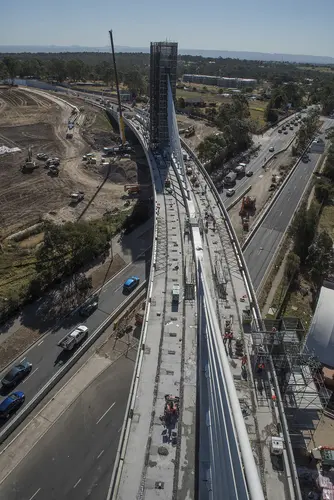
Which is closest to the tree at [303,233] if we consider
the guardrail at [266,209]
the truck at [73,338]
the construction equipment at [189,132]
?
the guardrail at [266,209]

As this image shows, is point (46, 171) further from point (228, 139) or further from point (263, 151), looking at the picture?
point (263, 151)

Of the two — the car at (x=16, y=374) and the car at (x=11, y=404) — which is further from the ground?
the car at (x=16, y=374)

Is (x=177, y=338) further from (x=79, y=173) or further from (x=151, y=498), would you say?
(x=79, y=173)

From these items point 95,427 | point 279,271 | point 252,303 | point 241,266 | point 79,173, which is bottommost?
point 95,427

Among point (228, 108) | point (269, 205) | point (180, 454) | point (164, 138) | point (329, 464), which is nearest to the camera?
point (180, 454)

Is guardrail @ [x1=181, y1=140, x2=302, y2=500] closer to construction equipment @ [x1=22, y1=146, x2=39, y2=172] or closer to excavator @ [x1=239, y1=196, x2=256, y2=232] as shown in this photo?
excavator @ [x1=239, y1=196, x2=256, y2=232]

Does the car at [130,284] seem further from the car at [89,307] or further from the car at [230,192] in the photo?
the car at [230,192]

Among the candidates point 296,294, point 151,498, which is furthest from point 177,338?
point 296,294
